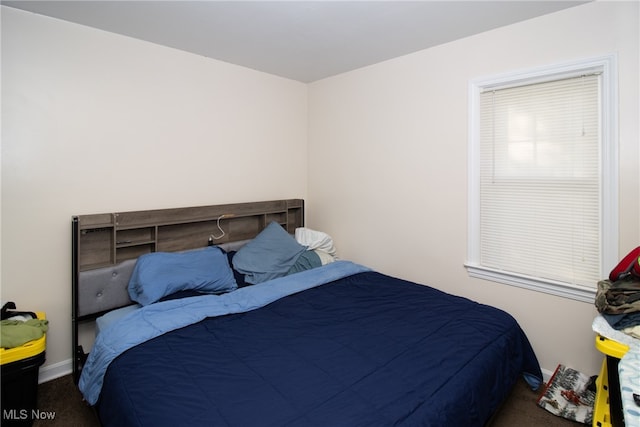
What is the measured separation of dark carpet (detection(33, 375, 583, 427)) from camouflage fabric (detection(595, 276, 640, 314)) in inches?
33.4

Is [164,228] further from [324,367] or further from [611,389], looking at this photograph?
[611,389]

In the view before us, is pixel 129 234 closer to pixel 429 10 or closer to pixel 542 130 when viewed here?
pixel 429 10

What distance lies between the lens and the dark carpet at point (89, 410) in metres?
2.06

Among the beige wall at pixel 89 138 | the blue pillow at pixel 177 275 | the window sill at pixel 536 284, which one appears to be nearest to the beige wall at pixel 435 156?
the window sill at pixel 536 284

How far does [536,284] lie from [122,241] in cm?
310

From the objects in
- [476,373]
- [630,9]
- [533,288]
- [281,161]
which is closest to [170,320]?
[476,373]

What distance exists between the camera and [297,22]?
7.97 feet

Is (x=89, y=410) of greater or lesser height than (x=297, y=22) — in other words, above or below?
below

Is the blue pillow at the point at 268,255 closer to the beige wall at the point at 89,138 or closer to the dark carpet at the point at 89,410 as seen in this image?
the beige wall at the point at 89,138

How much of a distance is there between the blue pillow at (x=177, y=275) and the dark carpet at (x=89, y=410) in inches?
28.1

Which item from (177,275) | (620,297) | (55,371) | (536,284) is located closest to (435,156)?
(536,284)

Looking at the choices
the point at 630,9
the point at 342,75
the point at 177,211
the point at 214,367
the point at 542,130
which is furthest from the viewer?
the point at 342,75

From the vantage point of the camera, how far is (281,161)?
3.81 metres

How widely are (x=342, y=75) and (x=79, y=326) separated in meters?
3.24
